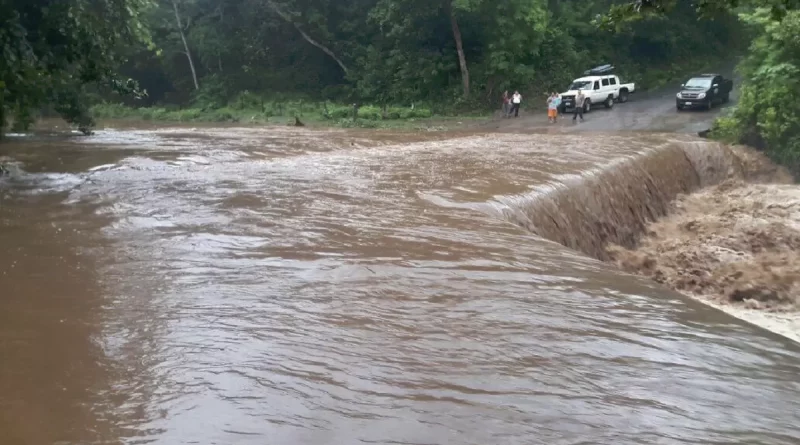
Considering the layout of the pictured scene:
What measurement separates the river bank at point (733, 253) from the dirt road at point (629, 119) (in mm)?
9439

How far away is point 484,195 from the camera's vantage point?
11.5m

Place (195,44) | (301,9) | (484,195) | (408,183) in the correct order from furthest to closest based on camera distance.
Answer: (195,44) → (301,9) → (408,183) → (484,195)

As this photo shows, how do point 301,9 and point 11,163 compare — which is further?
point 301,9

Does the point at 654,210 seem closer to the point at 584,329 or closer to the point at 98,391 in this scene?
the point at 584,329

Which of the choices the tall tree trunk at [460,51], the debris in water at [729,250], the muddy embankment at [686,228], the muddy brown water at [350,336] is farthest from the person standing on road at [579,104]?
the muddy brown water at [350,336]

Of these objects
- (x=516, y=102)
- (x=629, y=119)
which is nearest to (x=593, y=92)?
(x=516, y=102)

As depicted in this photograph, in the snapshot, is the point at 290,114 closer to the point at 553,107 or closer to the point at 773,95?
the point at 553,107

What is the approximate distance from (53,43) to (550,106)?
20.2 meters

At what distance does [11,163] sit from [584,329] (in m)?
14.0

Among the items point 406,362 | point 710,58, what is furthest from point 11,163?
point 710,58

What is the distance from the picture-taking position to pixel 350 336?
584 centimetres

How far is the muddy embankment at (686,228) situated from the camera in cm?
1027

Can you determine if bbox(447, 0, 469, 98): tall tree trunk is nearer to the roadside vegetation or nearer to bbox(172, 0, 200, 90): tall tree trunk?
the roadside vegetation

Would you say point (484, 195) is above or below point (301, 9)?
below
